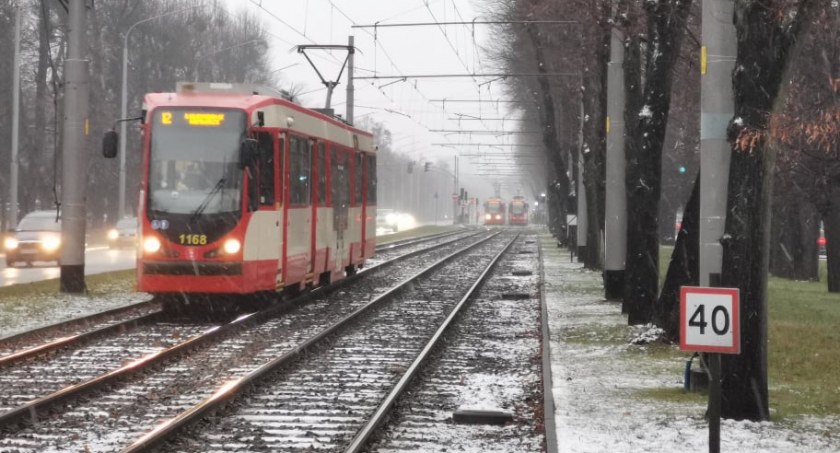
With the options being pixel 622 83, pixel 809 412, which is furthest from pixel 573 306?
pixel 809 412

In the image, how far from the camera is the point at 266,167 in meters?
20.0

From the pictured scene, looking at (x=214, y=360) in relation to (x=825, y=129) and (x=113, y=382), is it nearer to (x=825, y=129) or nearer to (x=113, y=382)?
(x=113, y=382)

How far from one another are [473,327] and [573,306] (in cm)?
437

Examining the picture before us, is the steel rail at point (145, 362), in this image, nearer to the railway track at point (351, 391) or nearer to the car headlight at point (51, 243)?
the railway track at point (351, 391)

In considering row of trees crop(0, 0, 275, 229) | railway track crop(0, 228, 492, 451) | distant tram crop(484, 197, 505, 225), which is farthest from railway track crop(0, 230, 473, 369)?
distant tram crop(484, 197, 505, 225)

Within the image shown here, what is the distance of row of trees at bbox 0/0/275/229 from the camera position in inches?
2263

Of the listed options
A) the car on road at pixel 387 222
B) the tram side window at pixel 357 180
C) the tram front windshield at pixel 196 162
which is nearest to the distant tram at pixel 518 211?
the car on road at pixel 387 222

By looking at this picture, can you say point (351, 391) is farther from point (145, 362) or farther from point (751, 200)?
point (751, 200)

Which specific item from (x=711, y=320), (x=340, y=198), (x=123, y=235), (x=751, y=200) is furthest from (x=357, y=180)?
(x=123, y=235)

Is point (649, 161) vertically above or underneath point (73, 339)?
above

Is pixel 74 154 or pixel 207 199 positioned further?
pixel 74 154

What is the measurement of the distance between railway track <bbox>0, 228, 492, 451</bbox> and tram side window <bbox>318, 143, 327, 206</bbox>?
11.4ft

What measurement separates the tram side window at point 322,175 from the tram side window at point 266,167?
11.4 ft

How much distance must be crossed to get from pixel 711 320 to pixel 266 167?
12608 mm
